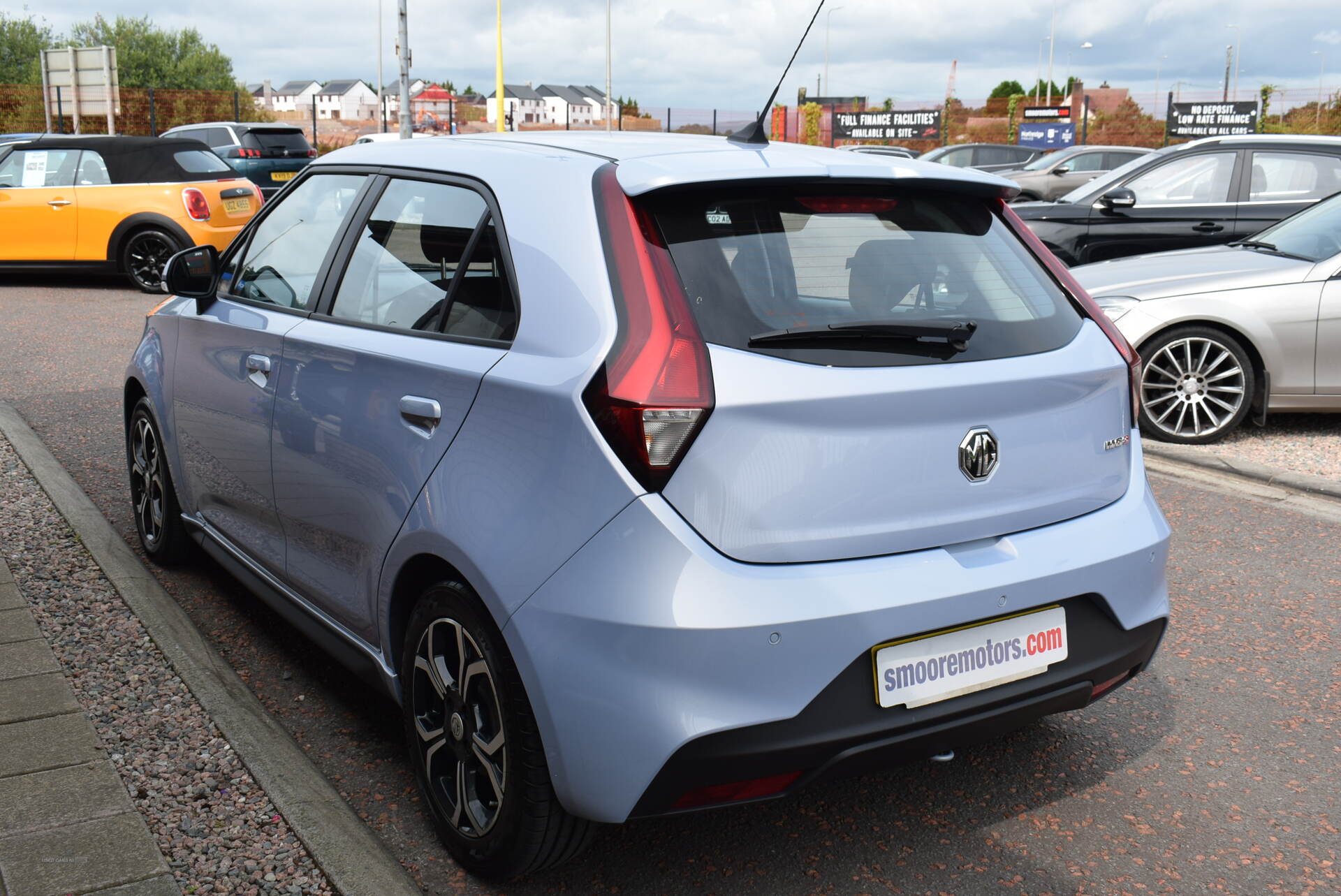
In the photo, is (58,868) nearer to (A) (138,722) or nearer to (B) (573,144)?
(A) (138,722)

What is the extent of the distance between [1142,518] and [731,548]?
3.77 ft

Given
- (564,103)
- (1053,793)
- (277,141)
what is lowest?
(1053,793)

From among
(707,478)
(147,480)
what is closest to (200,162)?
(147,480)

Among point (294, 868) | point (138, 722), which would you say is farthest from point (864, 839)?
point (138, 722)

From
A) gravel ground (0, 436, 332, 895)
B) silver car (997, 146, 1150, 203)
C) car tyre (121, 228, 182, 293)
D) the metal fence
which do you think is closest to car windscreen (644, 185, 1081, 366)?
gravel ground (0, 436, 332, 895)

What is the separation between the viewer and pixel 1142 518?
9.52ft

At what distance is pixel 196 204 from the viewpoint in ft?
44.8

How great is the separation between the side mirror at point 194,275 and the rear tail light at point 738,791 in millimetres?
2765

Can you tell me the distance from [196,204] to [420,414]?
12.1 metres

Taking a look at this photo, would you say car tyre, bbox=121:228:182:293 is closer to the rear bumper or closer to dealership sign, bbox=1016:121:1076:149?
the rear bumper

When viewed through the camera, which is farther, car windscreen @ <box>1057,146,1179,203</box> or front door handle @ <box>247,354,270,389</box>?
car windscreen @ <box>1057,146,1179,203</box>

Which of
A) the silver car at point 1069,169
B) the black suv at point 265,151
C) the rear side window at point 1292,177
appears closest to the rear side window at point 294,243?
the rear side window at point 1292,177

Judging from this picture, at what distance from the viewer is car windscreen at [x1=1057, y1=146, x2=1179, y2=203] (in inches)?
414

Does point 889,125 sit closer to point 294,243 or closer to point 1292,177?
point 1292,177
